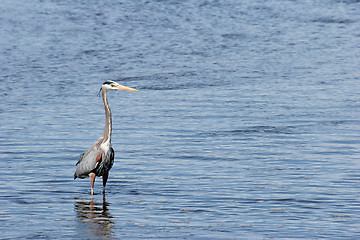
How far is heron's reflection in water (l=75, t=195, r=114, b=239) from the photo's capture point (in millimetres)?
8820

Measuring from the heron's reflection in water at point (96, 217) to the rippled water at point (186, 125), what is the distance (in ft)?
0.10

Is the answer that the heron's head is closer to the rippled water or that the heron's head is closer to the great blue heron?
the great blue heron

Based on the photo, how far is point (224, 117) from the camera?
15.1 meters

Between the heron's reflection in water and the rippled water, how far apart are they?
3 cm

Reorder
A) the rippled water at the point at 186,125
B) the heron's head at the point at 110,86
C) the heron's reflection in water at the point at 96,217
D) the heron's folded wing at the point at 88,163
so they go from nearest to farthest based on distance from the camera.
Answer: the heron's reflection in water at the point at 96,217
the rippled water at the point at 186,125
the heron's folded wing at the point at 88,163
the heron's head at the point at 110,86

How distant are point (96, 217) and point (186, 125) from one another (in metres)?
5.28

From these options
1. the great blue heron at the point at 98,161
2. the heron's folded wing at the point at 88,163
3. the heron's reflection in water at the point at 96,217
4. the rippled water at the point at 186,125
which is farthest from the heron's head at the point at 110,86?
the heron's reflection in water at the point at 96,217

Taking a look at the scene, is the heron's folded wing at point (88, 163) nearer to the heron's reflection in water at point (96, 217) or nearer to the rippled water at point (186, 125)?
the rippled water at point (186, 125)

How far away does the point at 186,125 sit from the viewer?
14523 mm

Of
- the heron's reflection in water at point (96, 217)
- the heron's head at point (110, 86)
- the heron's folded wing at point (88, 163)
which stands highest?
the heron's head at point (110, 86)

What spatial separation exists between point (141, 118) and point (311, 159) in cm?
450

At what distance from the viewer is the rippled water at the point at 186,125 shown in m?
9.27

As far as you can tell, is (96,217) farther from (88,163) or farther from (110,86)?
(110,86)

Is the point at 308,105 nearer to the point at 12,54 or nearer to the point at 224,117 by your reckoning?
the point at 224,117
